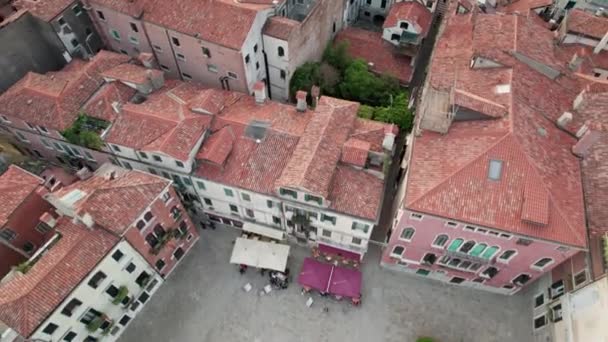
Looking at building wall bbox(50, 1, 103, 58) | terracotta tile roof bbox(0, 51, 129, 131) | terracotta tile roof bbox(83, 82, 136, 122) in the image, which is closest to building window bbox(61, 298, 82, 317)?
terracotta tile roof bbox(83, 82, 136, 122)

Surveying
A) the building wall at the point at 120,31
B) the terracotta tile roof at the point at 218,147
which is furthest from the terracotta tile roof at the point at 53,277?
the building wall at the point at 120,31

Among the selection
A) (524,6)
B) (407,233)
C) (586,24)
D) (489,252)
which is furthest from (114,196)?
(524,6)

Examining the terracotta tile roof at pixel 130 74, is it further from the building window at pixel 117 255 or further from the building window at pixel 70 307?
the building window at pixel 70 307

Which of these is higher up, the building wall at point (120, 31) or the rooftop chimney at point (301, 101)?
the building wall at point (120, 31)

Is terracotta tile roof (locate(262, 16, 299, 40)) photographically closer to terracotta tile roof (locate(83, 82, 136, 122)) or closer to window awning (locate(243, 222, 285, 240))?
terracotta tile roof (locate(83, 82, 136, 122))

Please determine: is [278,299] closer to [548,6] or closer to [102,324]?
[102,324]

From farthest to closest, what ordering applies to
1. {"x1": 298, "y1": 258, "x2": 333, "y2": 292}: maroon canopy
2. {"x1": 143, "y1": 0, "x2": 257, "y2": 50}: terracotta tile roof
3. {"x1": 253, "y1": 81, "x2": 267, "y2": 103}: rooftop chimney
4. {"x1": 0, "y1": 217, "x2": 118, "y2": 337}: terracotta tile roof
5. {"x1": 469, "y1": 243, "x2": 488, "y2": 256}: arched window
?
{"x1": 143, "y1": 0, "x2": 257, "y2": 50}: terracotta tile roof
{"x1": 253, "y1": 81, "x2": 267, "y2": 103}: rooftop chimney
{"x1": 298, "y1": 258, "x2": 333, "y2": 292}: maroon canopy
{"x1": 469, "y1": 243, "x2": 488, "y2": 256}: arched window
{"x1": 0, "y1": 217, "x2": 118, "y2": 337}: terracotta tile roof

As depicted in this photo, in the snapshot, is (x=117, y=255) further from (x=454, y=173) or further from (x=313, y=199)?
(x=454, y=173)
